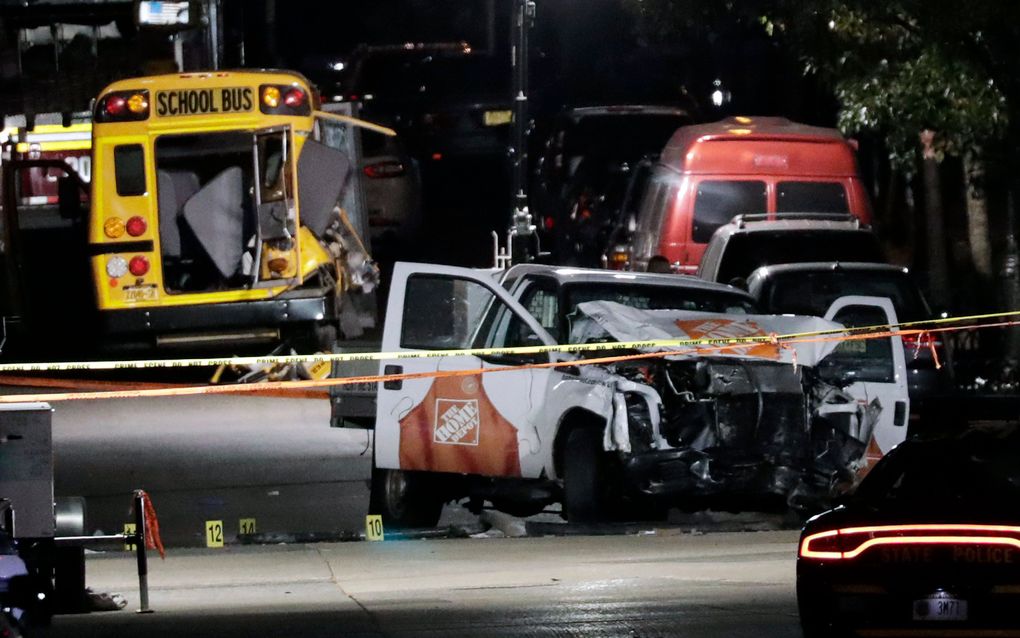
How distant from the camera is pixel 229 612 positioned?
10.5 metres

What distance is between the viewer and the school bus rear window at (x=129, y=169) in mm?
17062

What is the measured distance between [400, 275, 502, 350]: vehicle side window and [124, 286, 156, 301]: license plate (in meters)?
4.61

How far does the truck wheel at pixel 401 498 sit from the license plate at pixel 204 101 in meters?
4.83

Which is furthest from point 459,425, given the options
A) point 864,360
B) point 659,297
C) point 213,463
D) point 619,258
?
point 619,258

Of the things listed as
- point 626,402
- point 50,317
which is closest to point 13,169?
point 50,317

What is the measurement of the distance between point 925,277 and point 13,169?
13.8m

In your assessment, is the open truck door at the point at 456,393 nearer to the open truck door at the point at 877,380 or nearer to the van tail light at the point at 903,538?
the open truck door at the point at 877,380

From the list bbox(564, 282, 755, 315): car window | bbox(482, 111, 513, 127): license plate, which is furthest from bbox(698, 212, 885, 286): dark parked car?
bbox(482, 111, 513, 127): license plate

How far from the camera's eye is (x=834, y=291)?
1577 centimetres

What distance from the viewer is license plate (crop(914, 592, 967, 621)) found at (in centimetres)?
795

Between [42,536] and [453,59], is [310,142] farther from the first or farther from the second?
[453,59]

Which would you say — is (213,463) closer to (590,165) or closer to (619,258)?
(619,258)

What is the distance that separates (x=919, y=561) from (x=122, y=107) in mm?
10827

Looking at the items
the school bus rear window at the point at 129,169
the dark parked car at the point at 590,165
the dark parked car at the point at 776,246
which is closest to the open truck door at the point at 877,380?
the dark parked car at the point at 776,246
